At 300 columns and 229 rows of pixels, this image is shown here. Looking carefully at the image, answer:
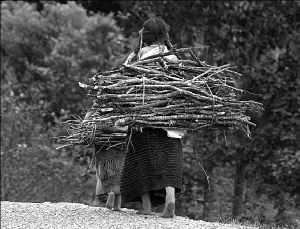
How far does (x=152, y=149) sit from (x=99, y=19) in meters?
7.28

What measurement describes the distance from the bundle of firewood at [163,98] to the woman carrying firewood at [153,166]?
9.3 inches

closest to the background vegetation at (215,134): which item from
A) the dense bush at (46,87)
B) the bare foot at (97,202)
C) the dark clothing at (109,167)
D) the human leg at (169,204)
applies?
the dense bush at (46,87)

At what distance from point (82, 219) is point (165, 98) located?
132cm

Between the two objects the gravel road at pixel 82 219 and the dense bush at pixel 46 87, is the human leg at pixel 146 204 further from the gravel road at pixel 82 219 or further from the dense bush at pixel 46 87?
the dense bush at pixel 46 87

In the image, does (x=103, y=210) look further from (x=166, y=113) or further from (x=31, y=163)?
(x=31, y=163)

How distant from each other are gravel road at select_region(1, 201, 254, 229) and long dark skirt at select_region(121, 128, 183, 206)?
0.25m

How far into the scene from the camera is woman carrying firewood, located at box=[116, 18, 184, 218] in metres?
7.33

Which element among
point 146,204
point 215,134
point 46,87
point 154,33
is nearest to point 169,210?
point 146,204

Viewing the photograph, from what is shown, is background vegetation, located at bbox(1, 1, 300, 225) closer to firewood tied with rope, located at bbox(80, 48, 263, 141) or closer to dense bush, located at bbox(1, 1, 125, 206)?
dense bush, located at bbox(1, 1, 125, 206)

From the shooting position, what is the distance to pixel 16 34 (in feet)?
50.4

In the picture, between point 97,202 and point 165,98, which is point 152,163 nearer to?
point 165,98

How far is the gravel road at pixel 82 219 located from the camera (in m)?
6.89

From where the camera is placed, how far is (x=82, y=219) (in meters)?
7.32

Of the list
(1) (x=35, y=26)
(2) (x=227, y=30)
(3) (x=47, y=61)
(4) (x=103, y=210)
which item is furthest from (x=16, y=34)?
(4) (x=103, y=210)
